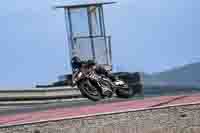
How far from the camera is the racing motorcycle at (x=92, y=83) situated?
20.4 metres


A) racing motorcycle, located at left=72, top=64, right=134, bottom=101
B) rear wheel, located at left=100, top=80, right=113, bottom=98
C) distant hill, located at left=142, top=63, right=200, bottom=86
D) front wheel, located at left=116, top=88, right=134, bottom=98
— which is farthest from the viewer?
distant hill, located at left=142, top=63, right=200, bottom=86

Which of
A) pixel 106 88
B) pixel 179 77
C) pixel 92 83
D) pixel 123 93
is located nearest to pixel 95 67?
pixel 92 83

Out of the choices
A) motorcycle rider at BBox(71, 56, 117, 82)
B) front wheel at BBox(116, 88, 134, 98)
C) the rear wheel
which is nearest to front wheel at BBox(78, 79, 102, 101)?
the rear wheel

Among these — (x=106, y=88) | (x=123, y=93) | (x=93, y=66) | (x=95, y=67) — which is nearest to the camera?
(x=93, y=66)

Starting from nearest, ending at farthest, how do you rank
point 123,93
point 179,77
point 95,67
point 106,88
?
1. point 95,67
2. point 106,88
3. point 123,93
4. point 179,77

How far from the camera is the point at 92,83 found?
68.5 ft

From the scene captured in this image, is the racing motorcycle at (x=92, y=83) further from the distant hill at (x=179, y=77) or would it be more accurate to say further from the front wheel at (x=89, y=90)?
the distant hill at (x=179, y=77)

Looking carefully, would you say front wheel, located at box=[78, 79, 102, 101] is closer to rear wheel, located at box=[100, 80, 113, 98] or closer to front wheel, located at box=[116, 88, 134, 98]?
rear wheel, located at box=[100, 80, 113, 98]

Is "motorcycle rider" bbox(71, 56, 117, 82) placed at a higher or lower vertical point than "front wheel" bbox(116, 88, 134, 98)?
higher

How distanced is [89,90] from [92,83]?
207 millimetres

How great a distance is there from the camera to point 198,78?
145 feet

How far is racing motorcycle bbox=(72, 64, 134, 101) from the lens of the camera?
20.4 meters

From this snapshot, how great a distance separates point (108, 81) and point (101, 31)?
6.91 meters

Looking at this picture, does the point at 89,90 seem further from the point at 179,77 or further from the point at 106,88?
the point at 179,77
